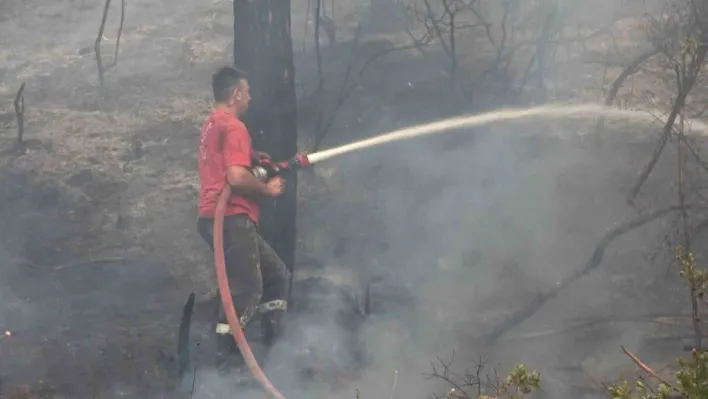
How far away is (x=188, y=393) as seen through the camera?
5211mm

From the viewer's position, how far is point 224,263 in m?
5.53

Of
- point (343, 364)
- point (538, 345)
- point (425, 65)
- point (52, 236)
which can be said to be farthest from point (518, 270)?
point (52, 236)

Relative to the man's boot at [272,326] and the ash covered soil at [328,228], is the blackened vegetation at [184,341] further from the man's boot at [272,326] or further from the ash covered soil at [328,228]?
the man's boot at [272,326]

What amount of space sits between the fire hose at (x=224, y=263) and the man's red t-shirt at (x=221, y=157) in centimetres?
6

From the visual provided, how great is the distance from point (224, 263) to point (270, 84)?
1.33 meters

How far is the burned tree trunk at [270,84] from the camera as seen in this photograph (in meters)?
5.77

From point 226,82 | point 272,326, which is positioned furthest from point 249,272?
point 226,82

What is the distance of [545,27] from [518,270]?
2.16 m

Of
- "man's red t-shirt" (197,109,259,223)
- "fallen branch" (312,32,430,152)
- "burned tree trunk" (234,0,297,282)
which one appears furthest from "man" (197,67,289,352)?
"fallen branch" (312,32,430,152)

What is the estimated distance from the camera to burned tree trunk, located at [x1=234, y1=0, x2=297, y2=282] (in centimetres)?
577

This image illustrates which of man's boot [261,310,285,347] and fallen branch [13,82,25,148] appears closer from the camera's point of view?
man's boot [261,310,285,347]

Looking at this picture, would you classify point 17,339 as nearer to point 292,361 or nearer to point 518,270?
point 292,361

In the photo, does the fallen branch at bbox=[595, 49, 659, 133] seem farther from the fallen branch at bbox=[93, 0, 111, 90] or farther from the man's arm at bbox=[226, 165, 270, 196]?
the fallen branch at bbox=[93, 0, 111, 90]

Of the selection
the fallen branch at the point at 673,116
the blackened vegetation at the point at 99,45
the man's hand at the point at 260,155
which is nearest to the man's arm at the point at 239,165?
the man's hand at the point at 260,155
